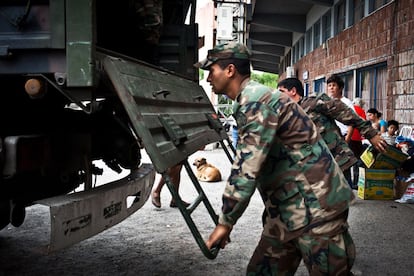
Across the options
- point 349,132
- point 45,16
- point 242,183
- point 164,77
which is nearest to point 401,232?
point 349,132

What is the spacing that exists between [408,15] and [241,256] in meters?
6.32

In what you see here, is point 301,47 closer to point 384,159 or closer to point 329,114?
point 384,159

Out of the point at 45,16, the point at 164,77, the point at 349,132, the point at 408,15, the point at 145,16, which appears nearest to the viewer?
the point at 45,16

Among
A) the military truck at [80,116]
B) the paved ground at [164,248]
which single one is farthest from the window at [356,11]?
the military truck at [80,116]

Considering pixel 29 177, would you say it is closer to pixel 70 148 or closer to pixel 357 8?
pixel 70 148

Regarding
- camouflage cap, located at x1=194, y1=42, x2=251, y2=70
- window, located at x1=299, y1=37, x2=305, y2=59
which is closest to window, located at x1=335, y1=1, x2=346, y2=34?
window, located at x1=299, y1=37, x2=305, y2=59

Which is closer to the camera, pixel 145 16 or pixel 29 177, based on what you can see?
pixel 29 177

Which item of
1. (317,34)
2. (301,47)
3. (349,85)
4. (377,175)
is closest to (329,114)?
(377,175)

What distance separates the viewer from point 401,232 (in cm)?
505

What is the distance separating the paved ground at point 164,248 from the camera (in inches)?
151

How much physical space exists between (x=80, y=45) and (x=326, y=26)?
14.9 metres

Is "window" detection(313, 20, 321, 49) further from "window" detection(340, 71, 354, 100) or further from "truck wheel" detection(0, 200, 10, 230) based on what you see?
"truck wheel" detection(0, 200, 10, 230)

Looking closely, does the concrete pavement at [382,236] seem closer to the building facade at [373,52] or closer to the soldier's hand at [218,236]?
the soldier's hand at [218,236]

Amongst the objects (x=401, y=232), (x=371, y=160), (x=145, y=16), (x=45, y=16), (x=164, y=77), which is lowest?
(x=401, y=232)
